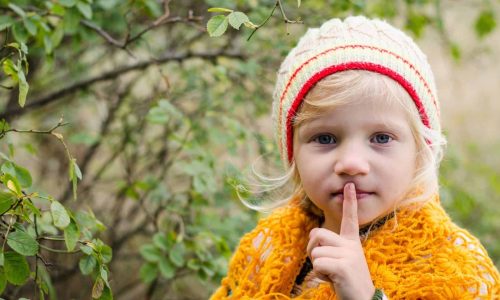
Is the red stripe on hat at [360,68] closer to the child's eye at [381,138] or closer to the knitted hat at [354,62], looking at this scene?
the knitted hat at [354,62]

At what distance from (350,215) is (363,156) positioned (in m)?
0.14

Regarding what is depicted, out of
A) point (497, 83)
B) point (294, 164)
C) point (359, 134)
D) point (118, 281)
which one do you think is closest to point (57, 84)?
point (118, 281)

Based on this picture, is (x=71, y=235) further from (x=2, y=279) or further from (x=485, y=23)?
(x=485, y=23)

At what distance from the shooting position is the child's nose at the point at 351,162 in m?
1.69

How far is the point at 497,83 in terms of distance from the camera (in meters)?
6.99

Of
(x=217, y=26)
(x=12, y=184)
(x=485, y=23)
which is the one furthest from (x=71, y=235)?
(x=485, y=23)

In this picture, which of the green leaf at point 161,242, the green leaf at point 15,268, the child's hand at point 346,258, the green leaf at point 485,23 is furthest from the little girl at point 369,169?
the green leaf at point 485,23

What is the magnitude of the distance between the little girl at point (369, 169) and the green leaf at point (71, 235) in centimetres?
55

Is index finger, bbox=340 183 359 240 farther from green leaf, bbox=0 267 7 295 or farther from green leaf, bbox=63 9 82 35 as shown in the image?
green leaf, bbox=63 9 82 35

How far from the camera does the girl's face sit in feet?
5.65

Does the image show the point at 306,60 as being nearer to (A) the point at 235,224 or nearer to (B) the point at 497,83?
(A) the point at 235,224

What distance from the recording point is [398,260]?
1787 mm

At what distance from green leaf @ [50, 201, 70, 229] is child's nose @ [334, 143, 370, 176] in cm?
64

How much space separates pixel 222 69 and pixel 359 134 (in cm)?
103
